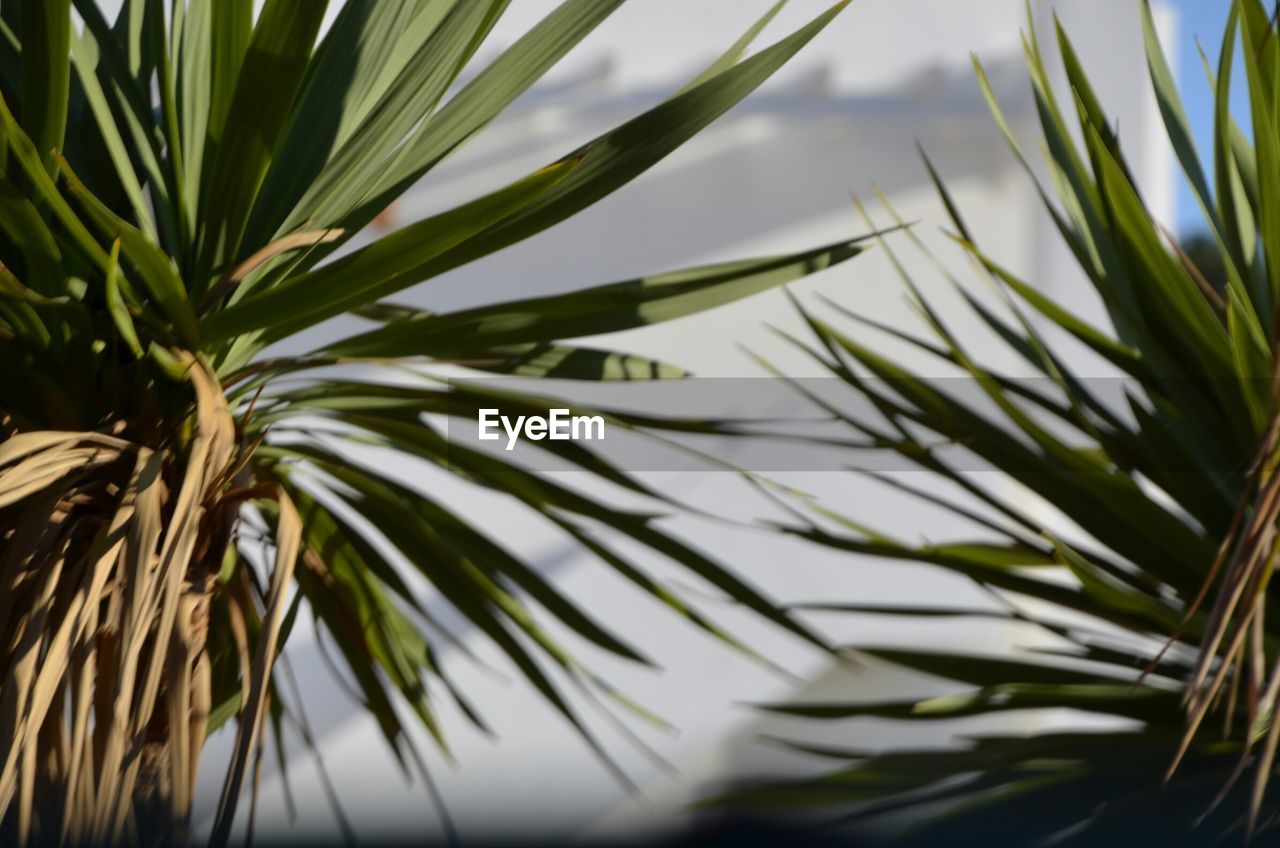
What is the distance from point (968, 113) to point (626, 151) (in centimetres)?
294

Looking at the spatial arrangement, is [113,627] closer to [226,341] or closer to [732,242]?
[226,341]

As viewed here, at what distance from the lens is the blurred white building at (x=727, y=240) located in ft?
11.6

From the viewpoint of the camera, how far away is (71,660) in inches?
37.5

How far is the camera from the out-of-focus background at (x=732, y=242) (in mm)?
3518

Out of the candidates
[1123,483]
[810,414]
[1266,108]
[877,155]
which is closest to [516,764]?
[810,414]

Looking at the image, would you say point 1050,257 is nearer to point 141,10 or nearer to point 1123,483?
point 1123,483

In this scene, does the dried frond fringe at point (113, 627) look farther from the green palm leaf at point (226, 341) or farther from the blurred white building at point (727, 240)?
the blurred white building at point (727, 240)

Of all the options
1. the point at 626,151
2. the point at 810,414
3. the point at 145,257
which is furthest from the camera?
the point at 810,414

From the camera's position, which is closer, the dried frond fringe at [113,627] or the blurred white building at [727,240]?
the dried frond fringe at [113,627]

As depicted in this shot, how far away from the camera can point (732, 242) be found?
3.84m

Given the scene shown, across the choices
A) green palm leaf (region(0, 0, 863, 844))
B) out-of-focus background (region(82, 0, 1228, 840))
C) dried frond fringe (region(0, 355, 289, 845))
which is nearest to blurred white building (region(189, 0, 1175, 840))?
out-of-focus background (region(82, 0, 1228, 840))

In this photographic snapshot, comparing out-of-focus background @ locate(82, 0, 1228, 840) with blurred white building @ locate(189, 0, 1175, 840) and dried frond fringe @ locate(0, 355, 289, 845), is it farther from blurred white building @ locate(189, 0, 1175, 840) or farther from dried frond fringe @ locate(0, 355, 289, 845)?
dried frond fringe @ locate(0, 355, 289, 845)

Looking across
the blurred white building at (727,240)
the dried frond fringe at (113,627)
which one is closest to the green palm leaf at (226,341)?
the dried frond fringe at (113,627)

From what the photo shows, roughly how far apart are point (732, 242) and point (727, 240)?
2cm
